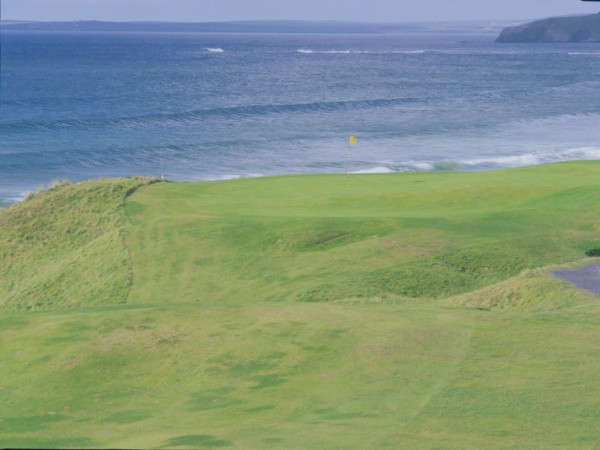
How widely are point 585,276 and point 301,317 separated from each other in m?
10.1

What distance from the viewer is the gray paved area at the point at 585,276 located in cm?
2703

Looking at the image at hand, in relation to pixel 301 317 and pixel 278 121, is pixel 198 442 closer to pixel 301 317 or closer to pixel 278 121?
pixel 301 317

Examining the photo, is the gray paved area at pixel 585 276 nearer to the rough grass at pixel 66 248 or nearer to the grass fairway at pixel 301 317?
the grass fairway at pixel 301 317

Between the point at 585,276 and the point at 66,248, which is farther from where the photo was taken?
the point at 66,248

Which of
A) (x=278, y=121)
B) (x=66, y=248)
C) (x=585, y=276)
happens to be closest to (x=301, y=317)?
(x=585, y=276)

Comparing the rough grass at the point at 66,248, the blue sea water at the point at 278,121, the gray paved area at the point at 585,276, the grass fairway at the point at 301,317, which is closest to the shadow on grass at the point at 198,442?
the grass fairway at the point at 301,317

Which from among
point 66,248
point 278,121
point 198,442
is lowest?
point 278,121

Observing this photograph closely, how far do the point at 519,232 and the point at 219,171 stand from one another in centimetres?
3688

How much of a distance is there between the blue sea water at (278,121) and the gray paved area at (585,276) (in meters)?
36.1

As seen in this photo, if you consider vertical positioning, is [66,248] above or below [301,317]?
below

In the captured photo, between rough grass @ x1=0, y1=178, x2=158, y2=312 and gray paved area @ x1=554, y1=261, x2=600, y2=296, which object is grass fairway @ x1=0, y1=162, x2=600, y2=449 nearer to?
rough grass @ x1=0, y1=178, x2=158, y2=312

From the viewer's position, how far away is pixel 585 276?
92.5 feet

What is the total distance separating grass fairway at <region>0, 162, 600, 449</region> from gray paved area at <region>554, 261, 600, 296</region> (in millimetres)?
633

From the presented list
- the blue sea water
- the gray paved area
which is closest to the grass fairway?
the gray paved area
